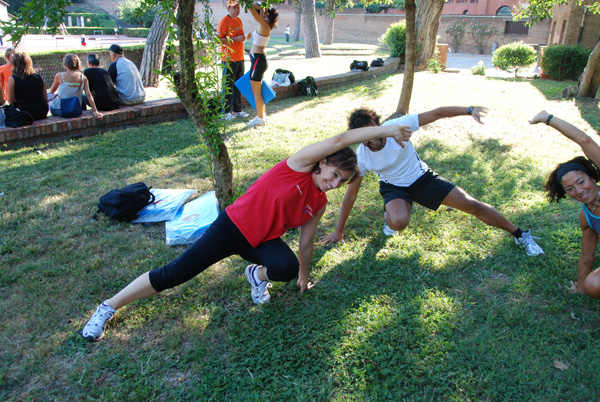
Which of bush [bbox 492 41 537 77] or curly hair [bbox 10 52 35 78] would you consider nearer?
curly hair [bbox 10 52 35 78]

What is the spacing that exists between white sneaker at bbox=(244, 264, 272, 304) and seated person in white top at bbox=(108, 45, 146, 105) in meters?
5.78

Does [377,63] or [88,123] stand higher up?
[377,63]

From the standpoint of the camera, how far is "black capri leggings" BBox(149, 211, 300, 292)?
260 cm

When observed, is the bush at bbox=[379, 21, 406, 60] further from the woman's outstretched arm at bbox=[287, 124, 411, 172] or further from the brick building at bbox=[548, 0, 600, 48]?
the woman's outstretched arm at bbox=[287, 124, 411, 172]

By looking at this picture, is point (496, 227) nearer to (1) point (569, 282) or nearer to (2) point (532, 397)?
(1) point (569, 282)

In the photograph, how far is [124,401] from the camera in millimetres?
2221

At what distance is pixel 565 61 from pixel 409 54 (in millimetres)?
10452

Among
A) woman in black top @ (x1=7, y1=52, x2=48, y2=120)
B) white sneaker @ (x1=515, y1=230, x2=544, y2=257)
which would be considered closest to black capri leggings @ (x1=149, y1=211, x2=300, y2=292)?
white sneaker @ (x1=515, y1=230, x2=544, y2=257)

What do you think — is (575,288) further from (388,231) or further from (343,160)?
(343,160)

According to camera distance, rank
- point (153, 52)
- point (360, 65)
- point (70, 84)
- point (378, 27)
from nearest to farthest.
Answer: point (70, 84)
point (153, 52)
point (360, 65)
point (378, 27)

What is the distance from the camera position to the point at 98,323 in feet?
8.54

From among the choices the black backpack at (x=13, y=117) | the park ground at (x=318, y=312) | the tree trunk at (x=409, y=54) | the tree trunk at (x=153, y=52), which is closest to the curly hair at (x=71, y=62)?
the black backpack at (x=13, y=117)

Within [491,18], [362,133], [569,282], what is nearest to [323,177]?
[362,133]

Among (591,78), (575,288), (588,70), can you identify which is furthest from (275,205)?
(588,70)
